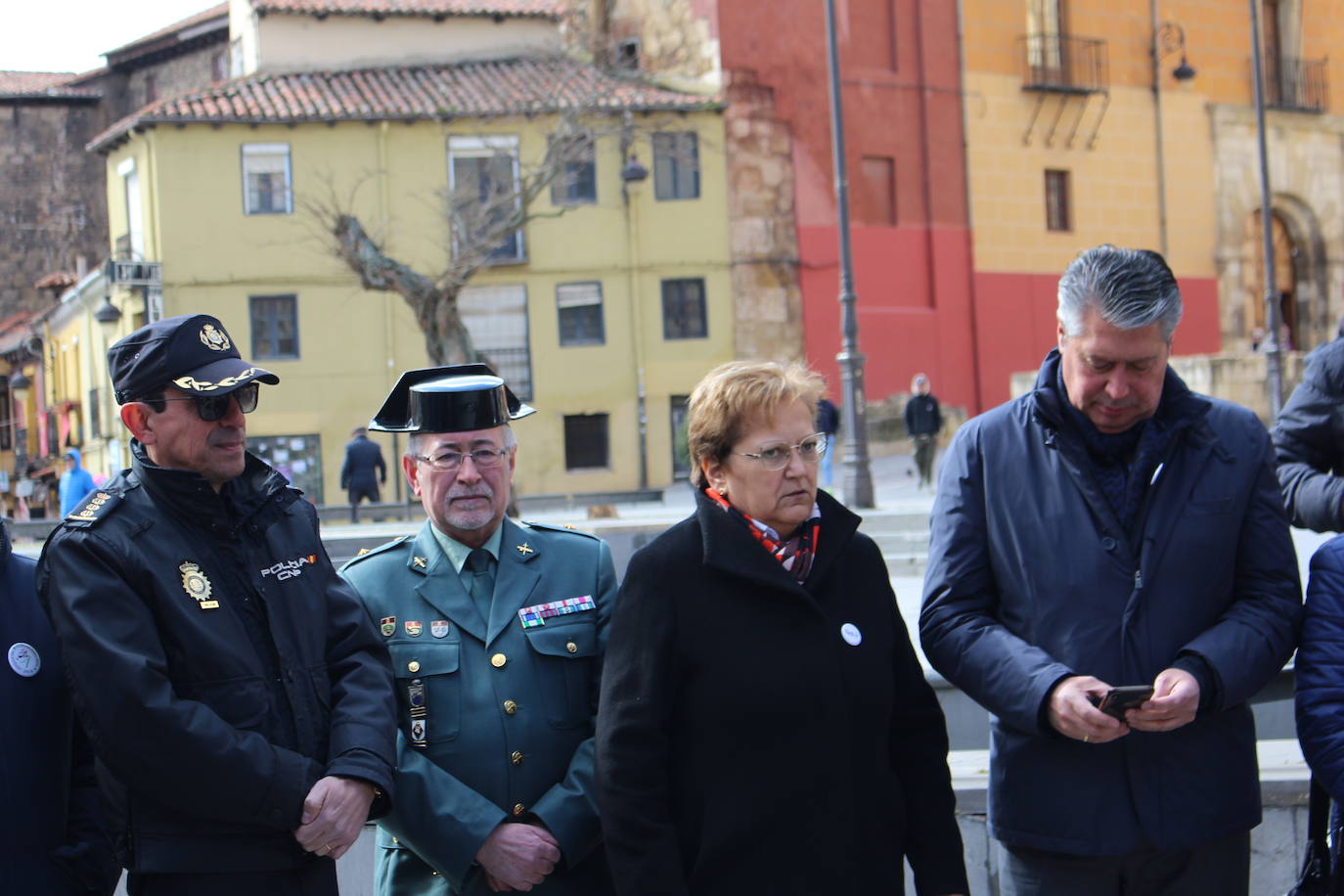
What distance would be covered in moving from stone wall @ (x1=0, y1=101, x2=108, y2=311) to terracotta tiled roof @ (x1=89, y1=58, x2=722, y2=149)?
15.6 meters

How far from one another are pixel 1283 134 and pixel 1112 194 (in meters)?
5.95

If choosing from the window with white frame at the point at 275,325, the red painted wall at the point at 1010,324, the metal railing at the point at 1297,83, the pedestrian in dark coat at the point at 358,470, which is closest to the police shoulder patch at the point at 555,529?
the pedestrian in dark coat at the point at 358,470

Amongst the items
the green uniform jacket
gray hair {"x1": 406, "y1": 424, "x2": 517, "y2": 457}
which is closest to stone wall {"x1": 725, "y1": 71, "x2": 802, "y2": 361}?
gray hair {"x1": 406, "y1": 424, "x2": 517, "y2": 457}

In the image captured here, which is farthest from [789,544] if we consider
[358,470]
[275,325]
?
[275,325]

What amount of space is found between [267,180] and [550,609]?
29.2 m

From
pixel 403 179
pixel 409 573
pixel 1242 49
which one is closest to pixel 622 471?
pixel 403 179

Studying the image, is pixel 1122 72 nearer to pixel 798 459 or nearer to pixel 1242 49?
pixel 1242 49

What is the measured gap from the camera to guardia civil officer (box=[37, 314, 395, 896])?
303 cm

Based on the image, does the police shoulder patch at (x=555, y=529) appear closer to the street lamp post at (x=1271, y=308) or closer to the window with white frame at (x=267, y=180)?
the street lamp post at (x=1271, y=308)

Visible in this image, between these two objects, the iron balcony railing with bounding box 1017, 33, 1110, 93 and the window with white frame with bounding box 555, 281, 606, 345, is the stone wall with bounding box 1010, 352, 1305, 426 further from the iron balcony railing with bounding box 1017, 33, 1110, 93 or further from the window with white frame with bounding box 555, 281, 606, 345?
the iron balcony railing with bounding box 1017, 33, 1110, 93

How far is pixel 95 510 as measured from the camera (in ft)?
10.5

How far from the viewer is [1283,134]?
3691cm

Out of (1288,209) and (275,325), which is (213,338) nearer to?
(275,325)

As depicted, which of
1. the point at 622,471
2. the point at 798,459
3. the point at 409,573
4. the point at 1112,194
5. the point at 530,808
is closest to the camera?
the point at 798,459
